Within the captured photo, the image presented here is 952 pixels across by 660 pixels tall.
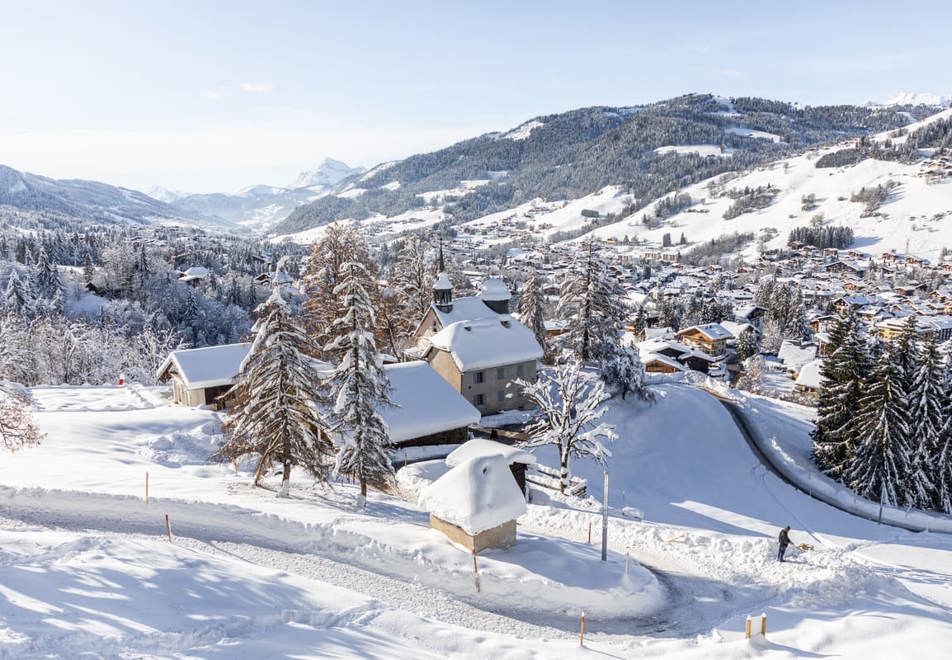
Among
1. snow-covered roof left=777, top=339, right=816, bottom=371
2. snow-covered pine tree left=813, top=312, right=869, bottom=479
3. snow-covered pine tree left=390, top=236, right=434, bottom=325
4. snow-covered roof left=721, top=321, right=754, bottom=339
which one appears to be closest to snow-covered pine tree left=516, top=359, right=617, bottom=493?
snow-covered pine tree left=813, top=312, right=869, bottom=479

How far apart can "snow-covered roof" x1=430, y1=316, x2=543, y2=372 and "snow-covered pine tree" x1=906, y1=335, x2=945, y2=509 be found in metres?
25.5

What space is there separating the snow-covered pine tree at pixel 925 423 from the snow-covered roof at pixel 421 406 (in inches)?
1154

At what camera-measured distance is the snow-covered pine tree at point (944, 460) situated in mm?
38562

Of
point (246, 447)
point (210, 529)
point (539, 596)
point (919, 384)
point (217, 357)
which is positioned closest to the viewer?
point (539, 596)

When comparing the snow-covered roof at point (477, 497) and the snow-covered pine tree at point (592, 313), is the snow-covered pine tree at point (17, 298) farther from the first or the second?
the snow-covered roof at point (477, 497)

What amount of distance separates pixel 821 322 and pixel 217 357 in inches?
5073

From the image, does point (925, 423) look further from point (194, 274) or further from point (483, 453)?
point (194, 274)

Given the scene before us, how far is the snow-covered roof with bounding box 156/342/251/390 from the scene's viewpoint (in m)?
39.5

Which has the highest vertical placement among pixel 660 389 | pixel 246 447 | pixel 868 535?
pixel 246 447

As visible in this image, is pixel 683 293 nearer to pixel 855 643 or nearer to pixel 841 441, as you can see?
pixel 841 441

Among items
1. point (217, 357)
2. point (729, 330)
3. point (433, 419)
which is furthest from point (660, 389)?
point (729, 330)

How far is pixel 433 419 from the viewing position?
3397 cm

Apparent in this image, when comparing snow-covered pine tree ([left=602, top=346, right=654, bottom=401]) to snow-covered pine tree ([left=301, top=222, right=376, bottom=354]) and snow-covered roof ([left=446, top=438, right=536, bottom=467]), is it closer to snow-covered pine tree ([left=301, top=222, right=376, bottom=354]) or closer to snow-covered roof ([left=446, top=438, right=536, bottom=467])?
snow-covered pine tree ([left=301, top=222, right=376, bottom=354])

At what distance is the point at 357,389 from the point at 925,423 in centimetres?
3764
